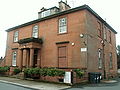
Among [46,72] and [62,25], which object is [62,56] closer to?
[46,72]

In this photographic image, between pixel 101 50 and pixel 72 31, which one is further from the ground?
pixel 72 31

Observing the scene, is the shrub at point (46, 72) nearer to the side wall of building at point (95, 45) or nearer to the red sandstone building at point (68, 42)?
the red sandstone building at point (68, 42)

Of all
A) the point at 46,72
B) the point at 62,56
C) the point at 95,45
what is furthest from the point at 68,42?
the point at 46,72

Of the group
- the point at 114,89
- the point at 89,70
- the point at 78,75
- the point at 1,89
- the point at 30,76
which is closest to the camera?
the point at 1,89

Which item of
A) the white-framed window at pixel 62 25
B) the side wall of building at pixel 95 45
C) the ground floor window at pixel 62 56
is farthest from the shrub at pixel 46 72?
the white-framed window at pixel 62 25

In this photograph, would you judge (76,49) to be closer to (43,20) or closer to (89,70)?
(89,70)

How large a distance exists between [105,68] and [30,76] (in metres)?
9.53

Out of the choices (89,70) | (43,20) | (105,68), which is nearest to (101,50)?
(105,68)

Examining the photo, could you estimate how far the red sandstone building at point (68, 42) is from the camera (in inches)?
639

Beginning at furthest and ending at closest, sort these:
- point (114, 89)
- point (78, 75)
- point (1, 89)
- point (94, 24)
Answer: point (94, 24) < point (78, 75) < point (114, 89) < point (1, 89)

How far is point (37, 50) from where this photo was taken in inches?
786

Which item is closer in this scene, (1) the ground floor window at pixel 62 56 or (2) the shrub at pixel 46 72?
(2) the shrub at pixel 46 72

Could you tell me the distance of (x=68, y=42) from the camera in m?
16.9

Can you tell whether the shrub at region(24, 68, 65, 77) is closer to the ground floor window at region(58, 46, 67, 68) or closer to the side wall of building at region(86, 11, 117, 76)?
the ground floor window at region(58, 46, 67, 68)
